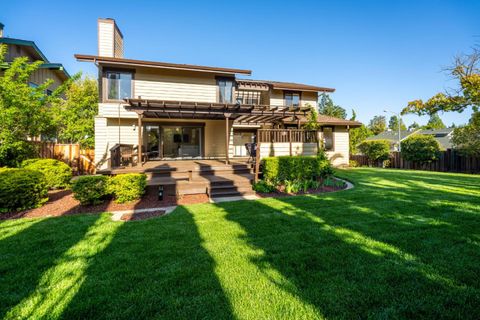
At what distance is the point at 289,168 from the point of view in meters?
8.80

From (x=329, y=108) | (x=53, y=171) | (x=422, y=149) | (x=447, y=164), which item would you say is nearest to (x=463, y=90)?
(x=422, y=149)

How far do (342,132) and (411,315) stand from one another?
58.8 feet

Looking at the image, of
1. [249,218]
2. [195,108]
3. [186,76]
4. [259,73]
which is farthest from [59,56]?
[249,218]

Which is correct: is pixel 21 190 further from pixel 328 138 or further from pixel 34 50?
pixel 328 138

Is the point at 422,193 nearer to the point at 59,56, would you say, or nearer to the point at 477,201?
the point at 477,201

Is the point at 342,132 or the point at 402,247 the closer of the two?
the point at 402,247

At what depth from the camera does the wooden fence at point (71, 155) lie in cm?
1159

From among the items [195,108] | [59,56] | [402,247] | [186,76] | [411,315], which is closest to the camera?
[411,315]

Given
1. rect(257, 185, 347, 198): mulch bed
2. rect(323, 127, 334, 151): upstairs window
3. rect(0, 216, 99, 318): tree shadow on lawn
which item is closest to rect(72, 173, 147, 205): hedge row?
rect(0, 216, 99, 318): tree shadow on lawn

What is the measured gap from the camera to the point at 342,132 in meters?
18.3

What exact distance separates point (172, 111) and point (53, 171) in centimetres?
498

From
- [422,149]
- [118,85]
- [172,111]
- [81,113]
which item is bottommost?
[422,149]

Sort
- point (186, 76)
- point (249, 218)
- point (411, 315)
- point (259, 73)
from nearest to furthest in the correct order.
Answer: point (411, 315), point (249, 218), point (186, 76), point (259, 73)

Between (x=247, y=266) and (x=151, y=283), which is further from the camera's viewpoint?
(x=247, y=266)
